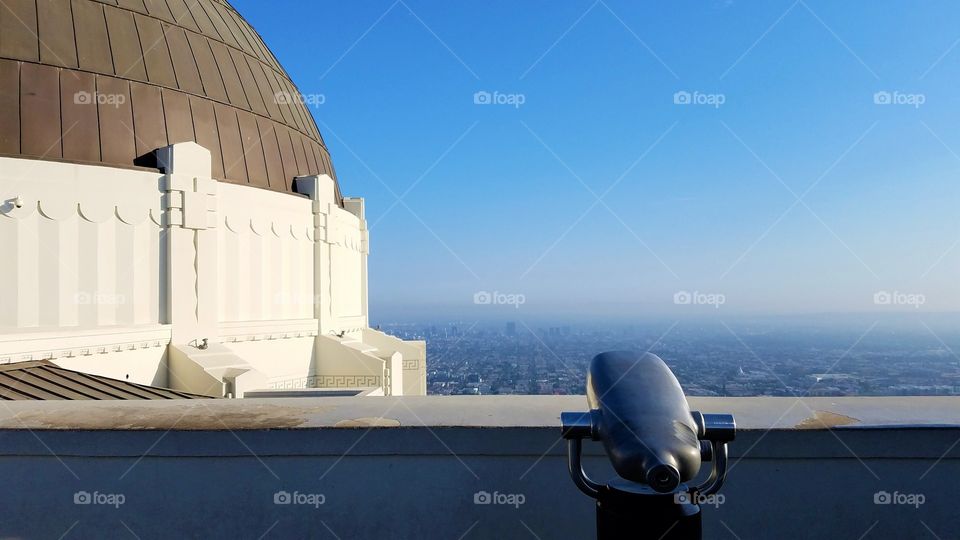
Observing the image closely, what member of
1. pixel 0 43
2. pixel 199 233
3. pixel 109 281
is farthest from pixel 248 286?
pixel 0 43

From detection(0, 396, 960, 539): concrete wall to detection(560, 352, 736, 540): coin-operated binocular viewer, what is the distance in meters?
0.52

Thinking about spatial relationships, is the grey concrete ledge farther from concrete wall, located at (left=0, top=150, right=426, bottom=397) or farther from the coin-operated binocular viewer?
concrete wall, located at (left=0, top=150, right=426, bottom=397)

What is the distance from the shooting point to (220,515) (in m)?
2.44

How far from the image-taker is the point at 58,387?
767 cm

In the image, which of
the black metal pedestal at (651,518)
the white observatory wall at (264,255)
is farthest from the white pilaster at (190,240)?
the black metal pedestal at (651,518)

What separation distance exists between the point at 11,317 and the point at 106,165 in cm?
344

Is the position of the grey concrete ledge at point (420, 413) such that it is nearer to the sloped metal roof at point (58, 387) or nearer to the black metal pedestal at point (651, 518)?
the black metal pedestal at point (651, 518)

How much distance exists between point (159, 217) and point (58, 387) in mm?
5681

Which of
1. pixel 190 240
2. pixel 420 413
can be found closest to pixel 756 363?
pixel 420 413

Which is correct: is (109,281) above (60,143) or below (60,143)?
below

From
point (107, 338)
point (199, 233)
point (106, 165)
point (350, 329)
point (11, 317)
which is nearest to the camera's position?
point (11, 317)

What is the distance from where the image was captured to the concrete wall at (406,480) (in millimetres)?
2375

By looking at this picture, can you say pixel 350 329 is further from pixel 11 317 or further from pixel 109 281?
pixel 11 317

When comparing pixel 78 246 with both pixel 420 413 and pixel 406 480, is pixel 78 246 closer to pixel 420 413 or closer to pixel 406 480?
pixel 420 413
